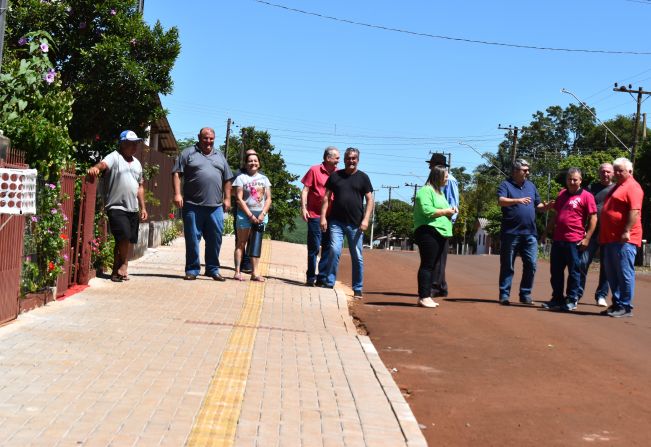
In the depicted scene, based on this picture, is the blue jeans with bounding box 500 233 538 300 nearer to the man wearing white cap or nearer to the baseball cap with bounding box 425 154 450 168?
the baseball cap with bounding box 425 154 450 168

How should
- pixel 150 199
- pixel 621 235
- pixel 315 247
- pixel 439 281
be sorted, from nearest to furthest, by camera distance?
1. pixel 621 235
2. pixel 439 281
3. pixel 315 247
4. pixel 150 199

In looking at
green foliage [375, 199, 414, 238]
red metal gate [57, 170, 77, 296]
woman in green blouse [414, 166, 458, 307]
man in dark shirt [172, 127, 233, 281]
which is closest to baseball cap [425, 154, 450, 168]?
woman in green blouse [414, 166, 458, 307]

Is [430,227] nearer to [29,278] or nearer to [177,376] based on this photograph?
[29,278]

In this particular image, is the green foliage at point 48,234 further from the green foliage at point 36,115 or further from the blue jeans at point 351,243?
the blue jeans at point 351,243

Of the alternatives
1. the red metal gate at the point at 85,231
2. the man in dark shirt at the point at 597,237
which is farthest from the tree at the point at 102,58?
the man in dark shirt at the point at 597,237

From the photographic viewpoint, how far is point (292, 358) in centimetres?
770

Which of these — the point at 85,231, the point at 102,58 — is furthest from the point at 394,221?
the point at 85,231

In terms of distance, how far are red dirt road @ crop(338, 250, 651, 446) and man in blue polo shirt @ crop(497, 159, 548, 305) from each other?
31 centimetres

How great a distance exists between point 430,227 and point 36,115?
15.8 feet

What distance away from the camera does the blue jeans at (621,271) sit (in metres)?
11.5

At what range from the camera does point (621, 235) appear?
11695mm

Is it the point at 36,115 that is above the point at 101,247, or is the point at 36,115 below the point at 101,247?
above

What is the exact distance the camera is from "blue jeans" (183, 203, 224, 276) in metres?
12.5

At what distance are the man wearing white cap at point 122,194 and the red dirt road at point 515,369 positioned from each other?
2.77 metres
